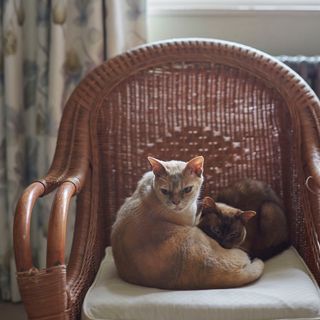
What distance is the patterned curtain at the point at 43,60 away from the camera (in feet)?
5.68

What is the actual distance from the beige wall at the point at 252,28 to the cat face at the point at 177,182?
2.53ft

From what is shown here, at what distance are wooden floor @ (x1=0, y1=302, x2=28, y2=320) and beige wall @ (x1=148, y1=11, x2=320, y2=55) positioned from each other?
108 cm

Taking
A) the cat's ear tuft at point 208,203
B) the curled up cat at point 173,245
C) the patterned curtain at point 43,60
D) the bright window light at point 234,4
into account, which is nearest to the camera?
the curled up cat at point 173,245

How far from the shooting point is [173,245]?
1.24 metres

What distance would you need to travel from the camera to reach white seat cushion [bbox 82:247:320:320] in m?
1.15

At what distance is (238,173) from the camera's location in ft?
5.29

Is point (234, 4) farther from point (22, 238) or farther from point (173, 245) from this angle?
point (22, 238)

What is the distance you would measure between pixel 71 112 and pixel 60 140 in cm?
9

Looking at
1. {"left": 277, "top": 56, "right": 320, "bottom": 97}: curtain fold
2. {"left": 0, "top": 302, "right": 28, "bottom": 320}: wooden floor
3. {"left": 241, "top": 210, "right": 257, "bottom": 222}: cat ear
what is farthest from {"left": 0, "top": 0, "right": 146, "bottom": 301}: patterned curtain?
{"left": 241, "top": 210, "right": 257, "bottom": 222}: cat ear

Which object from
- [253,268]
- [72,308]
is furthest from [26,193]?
[253,268]

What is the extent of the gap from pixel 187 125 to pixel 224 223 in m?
0.38

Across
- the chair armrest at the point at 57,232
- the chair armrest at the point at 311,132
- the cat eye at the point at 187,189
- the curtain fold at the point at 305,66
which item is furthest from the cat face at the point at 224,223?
the curtain fold at the point at 305,66

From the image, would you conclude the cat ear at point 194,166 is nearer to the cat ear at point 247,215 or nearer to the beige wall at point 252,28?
the cat ear at point 247,215

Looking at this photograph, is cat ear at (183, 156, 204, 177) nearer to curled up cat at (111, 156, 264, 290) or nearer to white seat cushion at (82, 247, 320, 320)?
curled up cat at (111, 156, 264, 290)
